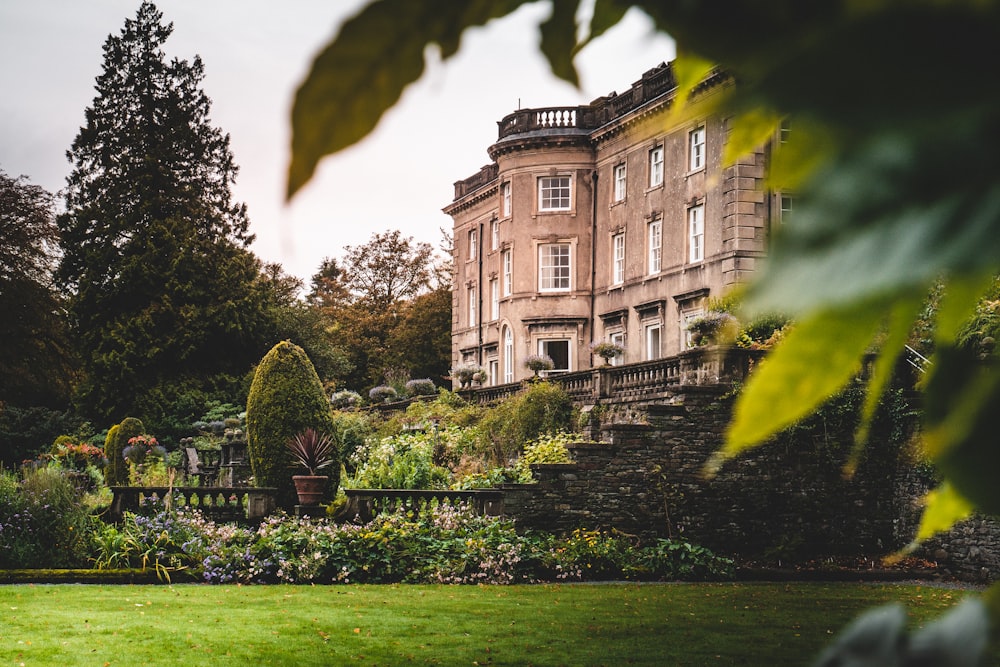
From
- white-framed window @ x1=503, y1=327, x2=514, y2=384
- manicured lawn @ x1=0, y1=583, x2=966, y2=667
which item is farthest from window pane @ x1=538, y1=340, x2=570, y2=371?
manicured lawn @ x1=0, y1=583, x2=966, y2=667

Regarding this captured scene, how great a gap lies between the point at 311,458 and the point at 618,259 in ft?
55.3

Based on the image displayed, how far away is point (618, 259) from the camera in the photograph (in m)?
30.7

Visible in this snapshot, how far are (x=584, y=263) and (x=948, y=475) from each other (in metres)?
31.6

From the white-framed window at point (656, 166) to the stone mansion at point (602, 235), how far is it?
0.11 ft

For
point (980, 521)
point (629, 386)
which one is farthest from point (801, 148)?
point (629, 386)

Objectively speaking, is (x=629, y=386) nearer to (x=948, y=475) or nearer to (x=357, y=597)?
(x=357, y=597)

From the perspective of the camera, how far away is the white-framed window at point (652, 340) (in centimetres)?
2867

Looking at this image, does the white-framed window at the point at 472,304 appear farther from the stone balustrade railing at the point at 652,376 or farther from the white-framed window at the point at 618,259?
the stone balustrade railing at the point at 652,376

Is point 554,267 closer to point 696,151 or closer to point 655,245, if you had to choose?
point 655,245

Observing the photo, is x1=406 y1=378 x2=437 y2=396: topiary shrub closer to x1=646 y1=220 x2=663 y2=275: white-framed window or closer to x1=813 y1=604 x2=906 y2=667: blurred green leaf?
x1=646 y1=220 x2=663 y2=275: white-framed window

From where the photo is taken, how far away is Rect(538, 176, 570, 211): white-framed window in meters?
32.1

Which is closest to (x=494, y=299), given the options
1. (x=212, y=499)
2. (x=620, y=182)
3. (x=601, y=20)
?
(x=620, y=182)

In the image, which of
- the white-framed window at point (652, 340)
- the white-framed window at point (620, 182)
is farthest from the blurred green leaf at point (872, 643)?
the white-framed window at point (620, 182)

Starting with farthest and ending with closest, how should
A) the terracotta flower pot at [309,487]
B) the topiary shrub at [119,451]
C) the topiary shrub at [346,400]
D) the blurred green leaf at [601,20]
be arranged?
the topiary shrub at [346,400]
the topiary shrub at [119,451]
the terracotta flower pot at [309,487]
the blurred green leaf at [601,20]
